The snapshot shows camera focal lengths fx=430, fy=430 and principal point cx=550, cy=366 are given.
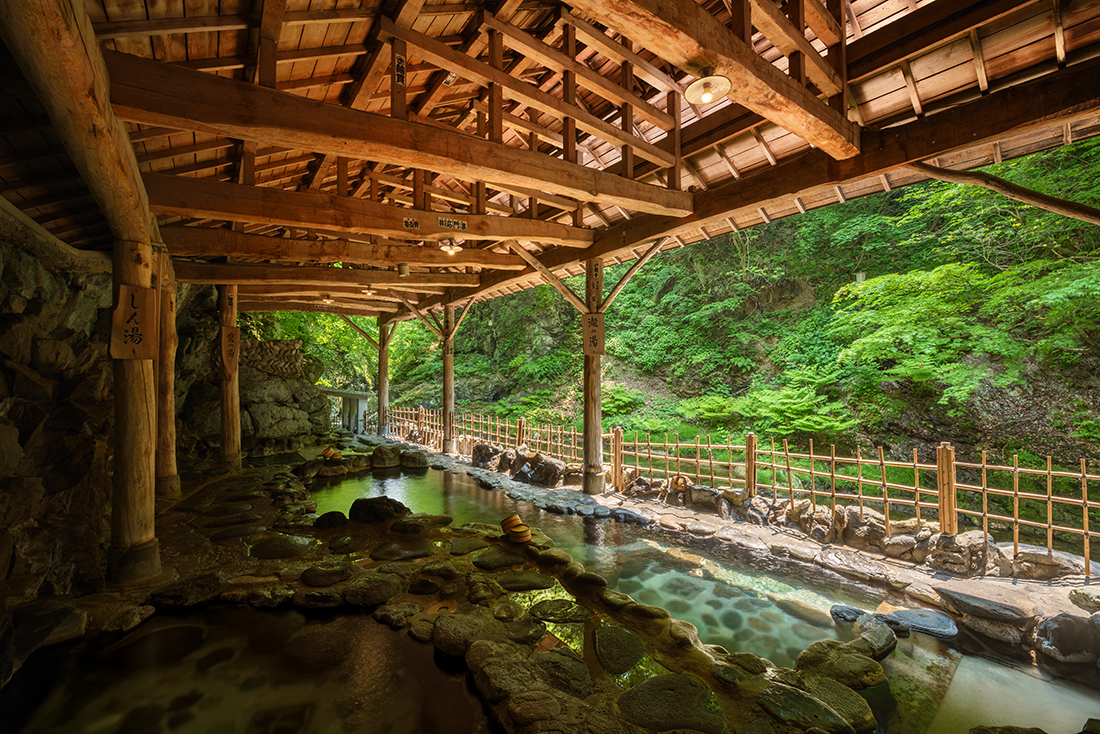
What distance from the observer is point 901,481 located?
8.59 m

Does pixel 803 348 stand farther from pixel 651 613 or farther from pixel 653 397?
pixel 651 613

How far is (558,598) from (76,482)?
5120 mm

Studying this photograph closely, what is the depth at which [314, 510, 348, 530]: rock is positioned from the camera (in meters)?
5.99

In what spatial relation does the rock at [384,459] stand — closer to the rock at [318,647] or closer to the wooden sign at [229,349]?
the wooden sign at [229,349]

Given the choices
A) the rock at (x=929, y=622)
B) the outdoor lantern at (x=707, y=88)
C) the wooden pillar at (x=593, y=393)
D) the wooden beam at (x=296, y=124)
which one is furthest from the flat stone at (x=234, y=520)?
the rock at (x=929, y=622)

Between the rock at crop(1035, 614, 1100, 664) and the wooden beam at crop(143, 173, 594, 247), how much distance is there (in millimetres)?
6314

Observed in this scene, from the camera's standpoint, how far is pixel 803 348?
464 inches

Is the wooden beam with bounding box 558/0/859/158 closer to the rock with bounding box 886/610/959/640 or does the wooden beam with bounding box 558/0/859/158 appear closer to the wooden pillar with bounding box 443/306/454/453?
the rock with bounding box 886/610/959/640

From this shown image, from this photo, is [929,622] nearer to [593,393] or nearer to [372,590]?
[593,393]

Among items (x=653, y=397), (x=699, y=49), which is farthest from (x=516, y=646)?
(x=653, y=397)

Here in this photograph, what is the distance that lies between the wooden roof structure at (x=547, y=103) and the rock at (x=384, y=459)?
5459 mm

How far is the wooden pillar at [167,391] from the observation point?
6398 mm

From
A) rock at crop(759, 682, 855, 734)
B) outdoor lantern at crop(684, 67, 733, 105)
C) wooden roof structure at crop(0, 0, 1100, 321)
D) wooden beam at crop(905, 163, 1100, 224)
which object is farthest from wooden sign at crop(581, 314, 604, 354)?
rock at crop(759, 682, 855, 734)

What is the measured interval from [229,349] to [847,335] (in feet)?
47.2
